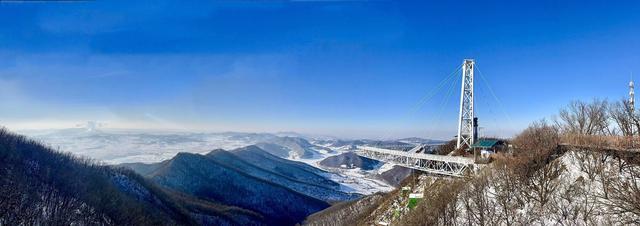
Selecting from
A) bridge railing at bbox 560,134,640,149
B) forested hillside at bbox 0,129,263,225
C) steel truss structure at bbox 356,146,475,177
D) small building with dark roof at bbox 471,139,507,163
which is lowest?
forested hillside at bbox 0,129,263,225

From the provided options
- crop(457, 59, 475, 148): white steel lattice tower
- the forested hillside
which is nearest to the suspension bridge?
crop(457, 59, 475, 148): white steel lattice tower

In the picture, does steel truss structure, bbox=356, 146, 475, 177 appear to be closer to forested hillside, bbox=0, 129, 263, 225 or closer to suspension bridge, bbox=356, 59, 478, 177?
suspension bridge, bbox=356, 59, 478, 177

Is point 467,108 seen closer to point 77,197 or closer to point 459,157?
point 459,157

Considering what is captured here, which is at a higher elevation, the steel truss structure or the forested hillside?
the steel truss structure

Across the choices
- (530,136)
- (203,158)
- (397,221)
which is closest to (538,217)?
(530,136)

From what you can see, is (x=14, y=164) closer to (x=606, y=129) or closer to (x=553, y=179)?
(x=553, y=179)

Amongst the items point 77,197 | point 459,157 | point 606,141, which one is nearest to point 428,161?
point 459,157

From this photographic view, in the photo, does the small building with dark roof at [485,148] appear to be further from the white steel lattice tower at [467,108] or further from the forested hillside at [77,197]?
the forested hillside at [77,197]

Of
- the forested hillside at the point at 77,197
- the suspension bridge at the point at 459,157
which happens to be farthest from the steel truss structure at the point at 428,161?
the forested hillside at the point at 77,197
